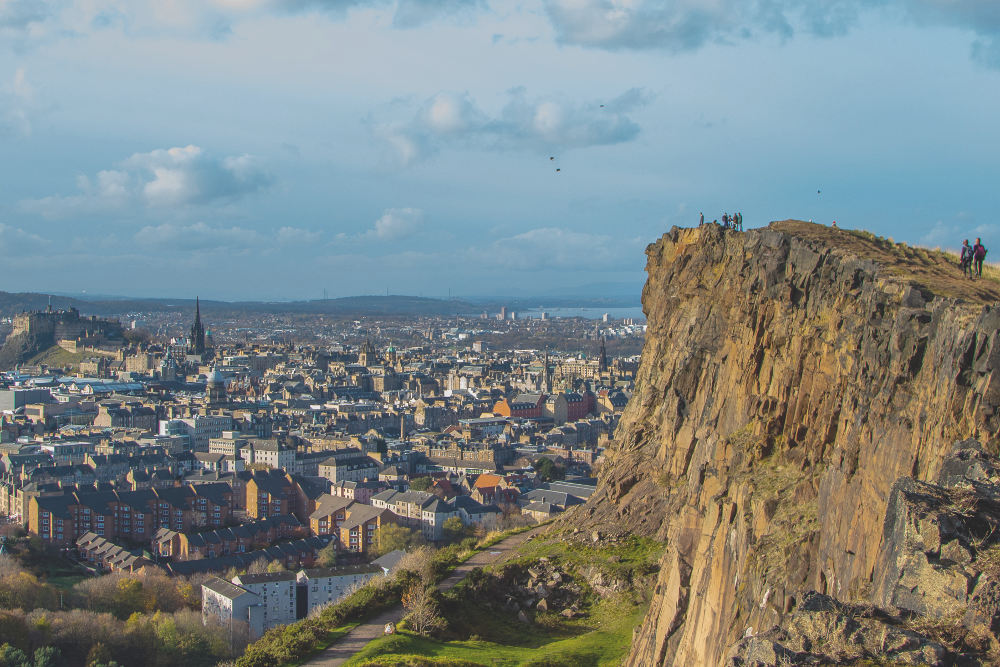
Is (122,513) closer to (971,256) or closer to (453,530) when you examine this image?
(453,530)

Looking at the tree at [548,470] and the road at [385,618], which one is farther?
the tree at [548,470]

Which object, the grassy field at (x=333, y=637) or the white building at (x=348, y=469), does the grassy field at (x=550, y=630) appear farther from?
the white building at (x=348, y=469)

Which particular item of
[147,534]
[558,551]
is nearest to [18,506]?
[147,534]

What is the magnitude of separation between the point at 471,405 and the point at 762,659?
393ft

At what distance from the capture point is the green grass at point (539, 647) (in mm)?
20312

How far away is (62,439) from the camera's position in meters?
97.8

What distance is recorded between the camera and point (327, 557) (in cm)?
5647

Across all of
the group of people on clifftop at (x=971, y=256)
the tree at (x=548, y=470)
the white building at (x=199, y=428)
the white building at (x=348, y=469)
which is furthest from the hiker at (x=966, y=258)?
the white building at (x=199, y=428)

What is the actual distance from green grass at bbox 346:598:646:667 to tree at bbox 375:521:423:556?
33.3 metres

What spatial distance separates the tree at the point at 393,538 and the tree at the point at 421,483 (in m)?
13.1

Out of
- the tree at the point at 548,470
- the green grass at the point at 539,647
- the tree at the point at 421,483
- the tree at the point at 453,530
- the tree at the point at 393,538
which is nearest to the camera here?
the green grass at the point at 539,647

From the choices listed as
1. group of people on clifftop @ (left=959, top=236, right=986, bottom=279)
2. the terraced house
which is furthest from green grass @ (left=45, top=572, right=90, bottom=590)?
group of people on clifftop @ (left=959, top=236, right=986, bottom=279)

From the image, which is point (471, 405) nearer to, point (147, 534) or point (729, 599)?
point (147, 534)

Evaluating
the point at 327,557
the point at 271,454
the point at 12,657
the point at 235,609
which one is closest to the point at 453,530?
the point at 327,557
